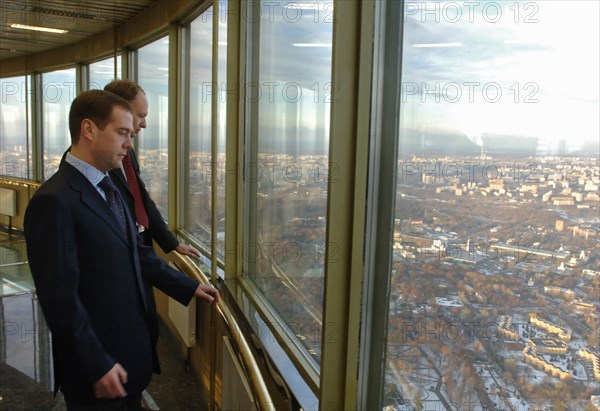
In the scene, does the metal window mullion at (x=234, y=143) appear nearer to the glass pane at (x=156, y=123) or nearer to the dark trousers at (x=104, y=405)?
the dark trousers at (x=104, y=405)

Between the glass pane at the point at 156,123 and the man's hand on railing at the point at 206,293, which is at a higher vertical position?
the glass pane at the point at 156,123

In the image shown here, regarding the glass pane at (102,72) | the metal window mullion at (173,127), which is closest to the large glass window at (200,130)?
the metal window mullion at (173,127)

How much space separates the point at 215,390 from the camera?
2832 mm

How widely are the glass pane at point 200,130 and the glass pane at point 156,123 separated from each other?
0.65 meters

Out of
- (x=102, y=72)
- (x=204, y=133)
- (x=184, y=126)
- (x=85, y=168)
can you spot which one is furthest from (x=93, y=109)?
(x=102, y=72)

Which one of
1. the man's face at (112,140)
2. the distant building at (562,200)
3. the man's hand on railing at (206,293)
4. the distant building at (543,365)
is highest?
the man's face at (112,140)

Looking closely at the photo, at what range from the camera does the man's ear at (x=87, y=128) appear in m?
1.58

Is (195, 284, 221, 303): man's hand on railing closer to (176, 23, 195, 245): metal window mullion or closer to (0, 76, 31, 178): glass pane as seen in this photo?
(176, 23, 195, 245): metal window mullion

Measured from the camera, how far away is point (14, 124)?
8531mm

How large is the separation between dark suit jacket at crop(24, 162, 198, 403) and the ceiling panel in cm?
381

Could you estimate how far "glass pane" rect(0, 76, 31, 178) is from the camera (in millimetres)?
8453

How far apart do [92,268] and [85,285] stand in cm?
6

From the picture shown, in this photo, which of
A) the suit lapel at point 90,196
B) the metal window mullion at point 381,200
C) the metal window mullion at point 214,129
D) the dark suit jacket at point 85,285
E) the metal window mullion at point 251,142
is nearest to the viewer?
the metal window mullion at point 381,200

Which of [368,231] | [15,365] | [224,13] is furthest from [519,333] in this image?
[15,365]
